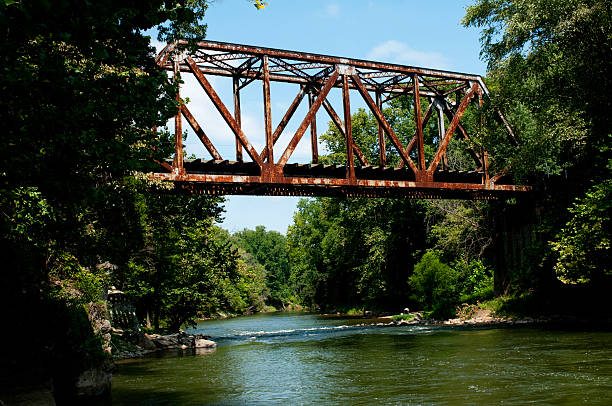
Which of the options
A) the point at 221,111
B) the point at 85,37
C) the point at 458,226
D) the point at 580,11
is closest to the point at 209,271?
the point at 221,111

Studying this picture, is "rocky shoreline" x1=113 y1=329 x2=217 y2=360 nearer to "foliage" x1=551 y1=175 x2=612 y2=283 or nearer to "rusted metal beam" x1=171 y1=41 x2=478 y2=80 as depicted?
"rusted metal beam" x1=171 y1=41 x2=478 y2=80

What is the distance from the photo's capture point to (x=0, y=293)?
10789mm

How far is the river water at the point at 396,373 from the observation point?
34.5 feet

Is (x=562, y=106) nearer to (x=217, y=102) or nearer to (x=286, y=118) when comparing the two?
(x=286, y=118)

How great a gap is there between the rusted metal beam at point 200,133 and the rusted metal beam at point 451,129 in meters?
9.08

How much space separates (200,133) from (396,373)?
10.2 metres

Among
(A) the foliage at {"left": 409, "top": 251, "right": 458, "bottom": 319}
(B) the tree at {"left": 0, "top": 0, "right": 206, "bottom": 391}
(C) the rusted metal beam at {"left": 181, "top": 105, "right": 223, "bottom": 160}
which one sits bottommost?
(A) the foliage at {"left": 409, "top": 251, "right": 458, "bottom": 319}

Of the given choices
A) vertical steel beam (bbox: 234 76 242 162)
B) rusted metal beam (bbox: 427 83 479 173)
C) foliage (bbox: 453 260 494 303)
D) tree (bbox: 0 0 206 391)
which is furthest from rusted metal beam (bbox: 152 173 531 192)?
foliage (bbox: 453 260 494 303)

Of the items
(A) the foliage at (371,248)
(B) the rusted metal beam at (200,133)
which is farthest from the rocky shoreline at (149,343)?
(A) the foliage at (371,248)

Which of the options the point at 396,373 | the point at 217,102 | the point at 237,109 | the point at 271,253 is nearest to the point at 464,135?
the point at 237,109

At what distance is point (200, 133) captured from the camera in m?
18.9

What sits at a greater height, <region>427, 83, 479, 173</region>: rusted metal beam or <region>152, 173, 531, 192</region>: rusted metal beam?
<region>427, 83, 479, 173</region>: rusted metal beam

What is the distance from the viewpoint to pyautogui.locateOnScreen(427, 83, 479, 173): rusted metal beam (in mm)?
23250

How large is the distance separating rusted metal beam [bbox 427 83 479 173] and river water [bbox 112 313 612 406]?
23.3 feet
